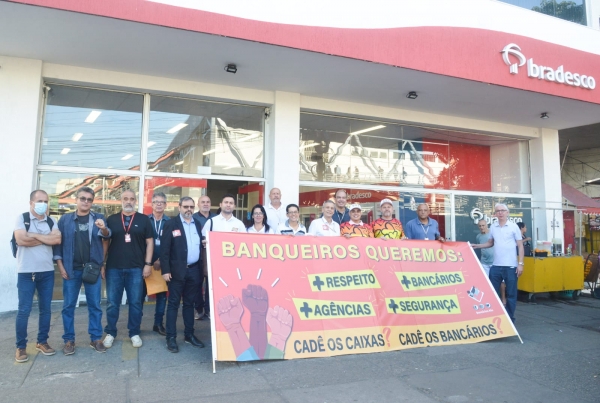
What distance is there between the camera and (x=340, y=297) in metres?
5.05

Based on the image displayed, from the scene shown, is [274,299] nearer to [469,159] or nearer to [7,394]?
[7,394]

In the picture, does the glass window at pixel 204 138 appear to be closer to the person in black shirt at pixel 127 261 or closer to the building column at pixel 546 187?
the person in black shirt at pixel 127 261

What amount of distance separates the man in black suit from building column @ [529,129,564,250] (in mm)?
9228

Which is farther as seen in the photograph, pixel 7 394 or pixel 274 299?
pixel 274 299

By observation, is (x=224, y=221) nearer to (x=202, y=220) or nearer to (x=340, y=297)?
(x=202, y=220)

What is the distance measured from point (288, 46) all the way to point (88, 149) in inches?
160

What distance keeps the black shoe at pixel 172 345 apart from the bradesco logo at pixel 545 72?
7397mm

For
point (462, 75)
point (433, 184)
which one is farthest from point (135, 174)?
point (433, 184)

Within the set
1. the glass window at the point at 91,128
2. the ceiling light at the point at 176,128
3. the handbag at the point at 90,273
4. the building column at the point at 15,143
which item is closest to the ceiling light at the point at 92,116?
the glass window at the point at 91,128

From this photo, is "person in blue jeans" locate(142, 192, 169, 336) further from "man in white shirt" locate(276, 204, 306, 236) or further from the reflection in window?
the reflection in window

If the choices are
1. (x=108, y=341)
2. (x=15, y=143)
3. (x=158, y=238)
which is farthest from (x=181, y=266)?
(x=15, y=143)

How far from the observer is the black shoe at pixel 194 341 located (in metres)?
5.15

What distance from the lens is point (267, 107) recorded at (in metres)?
8.77

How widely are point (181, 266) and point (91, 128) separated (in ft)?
13.9
